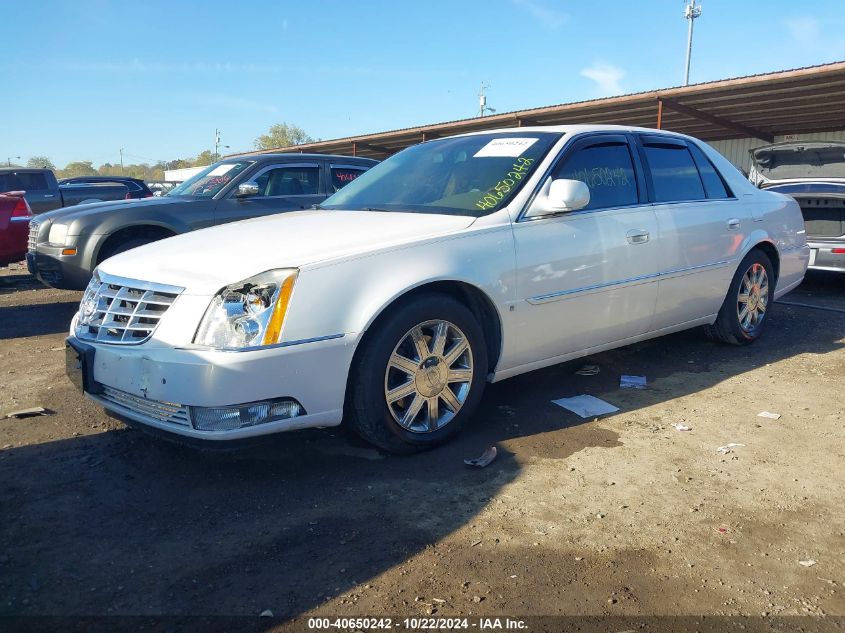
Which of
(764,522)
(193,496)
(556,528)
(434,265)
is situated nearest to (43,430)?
(193,496)

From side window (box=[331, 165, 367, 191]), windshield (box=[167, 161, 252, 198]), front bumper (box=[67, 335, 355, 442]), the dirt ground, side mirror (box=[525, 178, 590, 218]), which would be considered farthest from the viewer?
side window (box=[331, 165, 367, 191])

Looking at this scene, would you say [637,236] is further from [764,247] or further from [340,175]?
[340,175]

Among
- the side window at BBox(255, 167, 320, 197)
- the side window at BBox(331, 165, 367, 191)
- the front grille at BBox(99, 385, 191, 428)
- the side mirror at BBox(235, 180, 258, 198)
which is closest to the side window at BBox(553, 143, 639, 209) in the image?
the front grille at BBox(99, 385, 191, 428)

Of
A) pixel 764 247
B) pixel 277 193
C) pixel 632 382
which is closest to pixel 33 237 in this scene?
pixel 277 193

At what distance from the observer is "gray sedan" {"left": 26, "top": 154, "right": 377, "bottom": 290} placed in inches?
262

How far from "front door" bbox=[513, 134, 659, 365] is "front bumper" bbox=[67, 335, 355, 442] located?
1.19 m

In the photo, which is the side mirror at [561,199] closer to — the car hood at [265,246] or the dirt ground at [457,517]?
the car hood at [265,246]

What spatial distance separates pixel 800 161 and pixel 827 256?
163cm

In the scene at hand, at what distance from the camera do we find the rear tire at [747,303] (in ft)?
17.0

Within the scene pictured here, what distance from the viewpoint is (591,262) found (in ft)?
12.9

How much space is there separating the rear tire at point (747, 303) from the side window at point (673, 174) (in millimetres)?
799

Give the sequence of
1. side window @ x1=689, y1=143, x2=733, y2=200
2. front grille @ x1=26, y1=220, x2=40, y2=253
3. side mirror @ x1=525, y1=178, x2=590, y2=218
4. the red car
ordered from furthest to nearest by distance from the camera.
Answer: the red car → front grille @ x1=26, y1=220, x2=40, y2=253 → side window @ x1=689, y1=143, x2=733, y2=200 → side mirror @ x1=525, y1=178, x2=590, y2=218

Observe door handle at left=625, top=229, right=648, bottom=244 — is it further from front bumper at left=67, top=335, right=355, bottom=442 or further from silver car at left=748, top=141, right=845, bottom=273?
silver car at left=748, top=141, right=845, bottom=273

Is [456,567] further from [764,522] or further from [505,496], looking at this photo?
[764,522]
